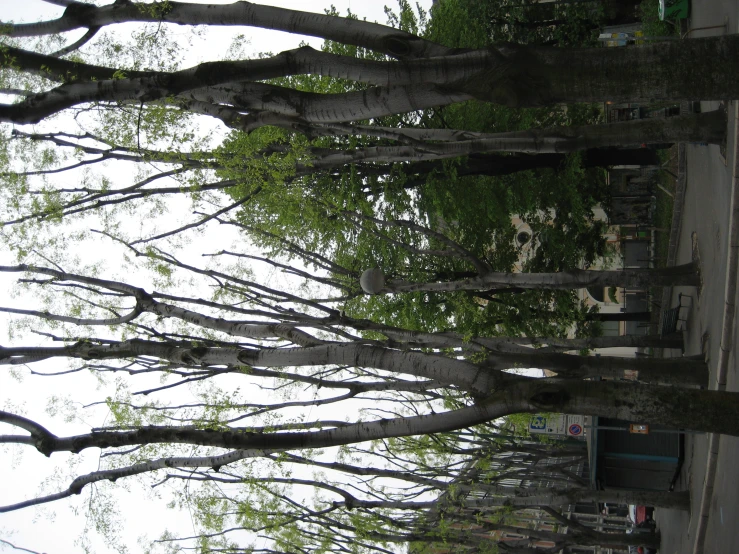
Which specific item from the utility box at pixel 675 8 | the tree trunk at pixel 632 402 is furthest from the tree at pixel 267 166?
the utility box at pixel 675 8

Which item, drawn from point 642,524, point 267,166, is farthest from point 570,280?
point 642,524

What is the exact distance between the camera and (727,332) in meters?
10.4

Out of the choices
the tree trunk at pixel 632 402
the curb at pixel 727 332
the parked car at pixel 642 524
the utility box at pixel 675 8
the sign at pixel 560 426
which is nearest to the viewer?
the tree trunk at pixel 632 402

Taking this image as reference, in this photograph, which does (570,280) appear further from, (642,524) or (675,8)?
(642,524)

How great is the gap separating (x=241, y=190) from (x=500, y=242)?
33.8ft

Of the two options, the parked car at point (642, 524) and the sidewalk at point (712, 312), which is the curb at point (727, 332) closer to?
the sidewalk at point (712, 312)

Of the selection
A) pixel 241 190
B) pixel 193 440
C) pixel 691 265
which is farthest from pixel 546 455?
pixel 193 440

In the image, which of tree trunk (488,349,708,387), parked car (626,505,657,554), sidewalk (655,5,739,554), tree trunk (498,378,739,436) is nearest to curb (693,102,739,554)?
sidewalk (655,5,739,554)

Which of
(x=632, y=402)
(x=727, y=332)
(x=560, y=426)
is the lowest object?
(x=560, y=426)

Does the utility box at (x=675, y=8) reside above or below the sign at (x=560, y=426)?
above

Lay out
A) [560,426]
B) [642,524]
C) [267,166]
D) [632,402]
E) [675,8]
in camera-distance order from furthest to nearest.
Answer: [560,426], [642,524], [675,8], [267,166], [632,402]

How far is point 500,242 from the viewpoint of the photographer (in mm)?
19594

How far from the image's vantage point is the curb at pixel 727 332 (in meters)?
10.0

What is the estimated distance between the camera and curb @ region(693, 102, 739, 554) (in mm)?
10047
